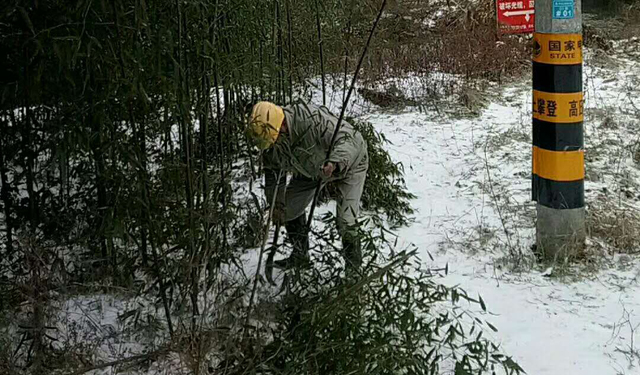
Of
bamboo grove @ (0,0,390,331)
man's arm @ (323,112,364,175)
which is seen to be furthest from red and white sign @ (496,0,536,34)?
bamboo grove @ (0,0,390,331)

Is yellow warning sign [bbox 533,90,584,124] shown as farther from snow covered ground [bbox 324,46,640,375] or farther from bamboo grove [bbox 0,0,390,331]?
bamboo grove [bbox 0,0,390,331]

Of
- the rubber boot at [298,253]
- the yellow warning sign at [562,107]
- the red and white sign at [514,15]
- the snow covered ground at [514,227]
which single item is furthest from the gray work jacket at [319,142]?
the red and white sign at [514,15]

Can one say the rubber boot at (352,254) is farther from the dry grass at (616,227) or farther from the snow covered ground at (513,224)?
the dry grass at (616,227)

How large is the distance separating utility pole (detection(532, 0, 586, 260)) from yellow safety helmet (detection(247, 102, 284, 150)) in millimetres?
1385

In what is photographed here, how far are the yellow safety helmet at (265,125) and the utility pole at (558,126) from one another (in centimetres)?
139

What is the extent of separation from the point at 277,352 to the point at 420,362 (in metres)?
0.48

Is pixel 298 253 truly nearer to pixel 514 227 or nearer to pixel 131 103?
pixel 131 103

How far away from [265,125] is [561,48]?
1.80 m

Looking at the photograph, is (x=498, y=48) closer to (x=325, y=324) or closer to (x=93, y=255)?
(x=93, y=255)

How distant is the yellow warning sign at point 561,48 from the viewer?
11.2ft

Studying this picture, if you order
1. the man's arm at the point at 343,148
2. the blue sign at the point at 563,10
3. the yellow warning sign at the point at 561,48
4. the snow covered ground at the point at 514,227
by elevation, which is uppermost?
the blue sign at the point at 563,10

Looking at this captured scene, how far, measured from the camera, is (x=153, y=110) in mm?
2561

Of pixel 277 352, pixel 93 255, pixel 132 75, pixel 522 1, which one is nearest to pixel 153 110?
pixel 132 75

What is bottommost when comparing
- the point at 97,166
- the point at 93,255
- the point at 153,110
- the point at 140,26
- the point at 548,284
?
the point at 548,284
